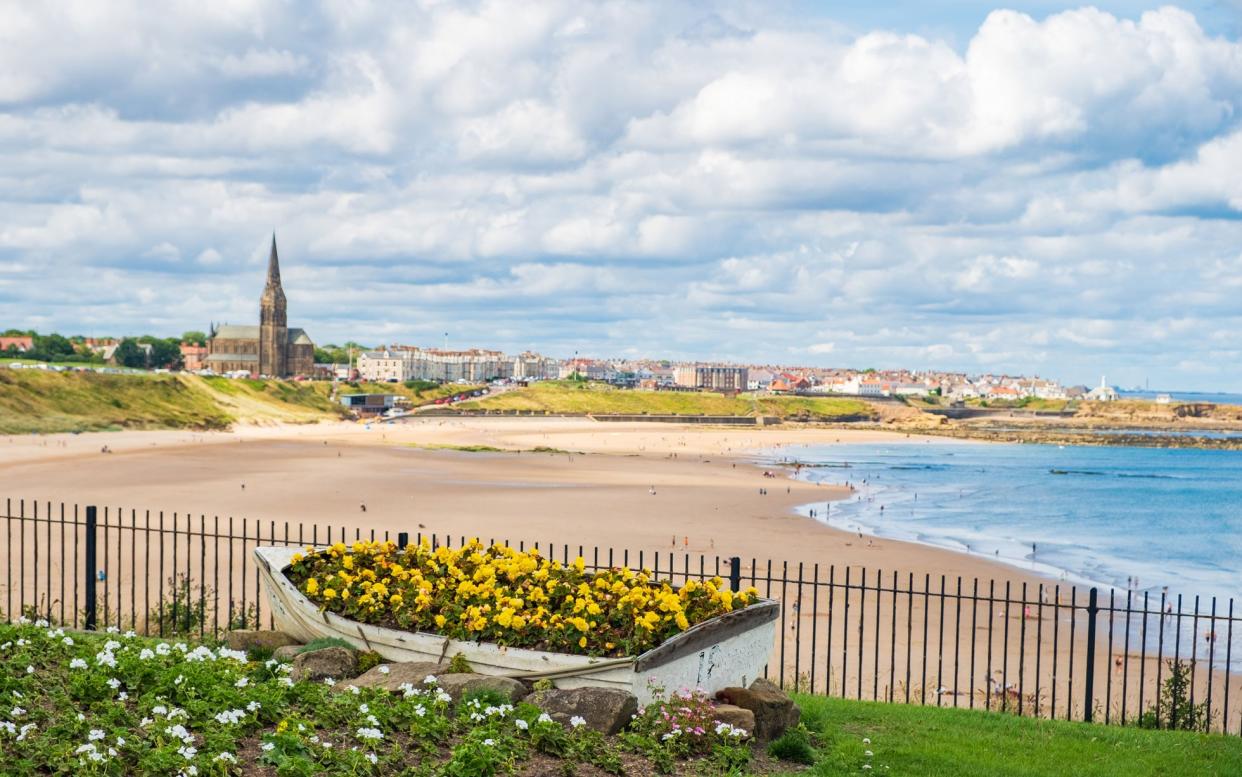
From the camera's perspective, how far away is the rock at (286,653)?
32.4 ft

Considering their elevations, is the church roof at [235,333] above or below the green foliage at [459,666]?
above

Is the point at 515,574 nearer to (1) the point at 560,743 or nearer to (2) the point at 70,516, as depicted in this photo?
(1) the point at 560,743

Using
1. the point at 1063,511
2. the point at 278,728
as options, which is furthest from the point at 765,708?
the point at 1063,511

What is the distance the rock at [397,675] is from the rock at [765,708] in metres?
2.43

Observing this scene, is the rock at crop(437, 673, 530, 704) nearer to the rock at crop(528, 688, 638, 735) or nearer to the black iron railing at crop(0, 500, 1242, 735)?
the rock at crop(528, 688, 638, 735)

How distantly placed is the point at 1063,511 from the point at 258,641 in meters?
42.5

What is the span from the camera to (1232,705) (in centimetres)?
1611

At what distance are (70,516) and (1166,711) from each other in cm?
3007

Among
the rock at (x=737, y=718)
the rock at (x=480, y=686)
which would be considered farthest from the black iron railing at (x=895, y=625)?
the rock at (x=480, y=686)

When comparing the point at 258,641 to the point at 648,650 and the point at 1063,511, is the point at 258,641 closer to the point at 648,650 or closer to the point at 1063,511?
the point at 648,650

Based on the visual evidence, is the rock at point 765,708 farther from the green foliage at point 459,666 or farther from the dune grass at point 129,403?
the dune grass at point 129,403

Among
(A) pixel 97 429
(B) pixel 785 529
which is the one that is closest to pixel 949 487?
(B) pixel 785 529

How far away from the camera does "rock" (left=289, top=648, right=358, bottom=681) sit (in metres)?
9.55

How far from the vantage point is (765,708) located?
9281 mm
